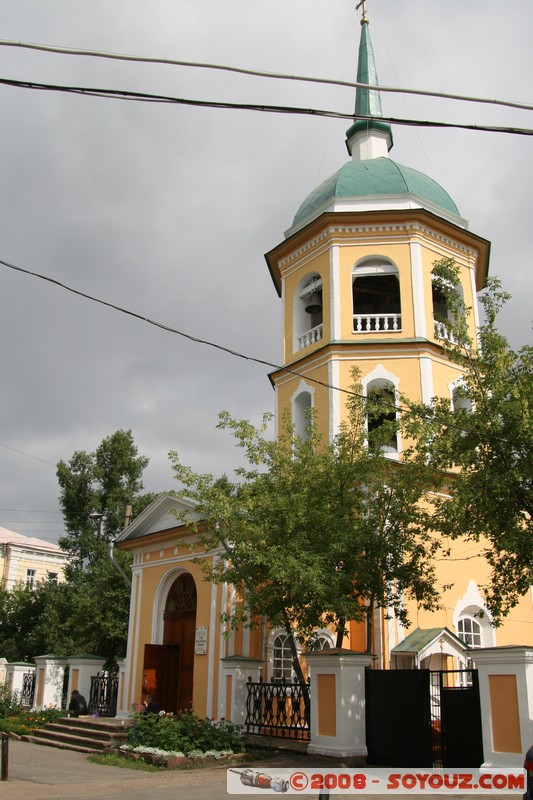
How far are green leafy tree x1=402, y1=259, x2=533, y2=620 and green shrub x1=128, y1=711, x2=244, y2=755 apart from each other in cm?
538

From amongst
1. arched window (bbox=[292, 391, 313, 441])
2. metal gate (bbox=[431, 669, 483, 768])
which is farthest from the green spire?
metal gate (bbox=[431, 669, 483, 768])

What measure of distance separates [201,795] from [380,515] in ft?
18.0

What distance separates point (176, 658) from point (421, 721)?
8550mm

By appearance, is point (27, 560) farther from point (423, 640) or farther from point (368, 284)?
point (423, 640)

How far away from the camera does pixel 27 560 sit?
2144 inches

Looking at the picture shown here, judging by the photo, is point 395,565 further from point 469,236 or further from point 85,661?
point 85,661

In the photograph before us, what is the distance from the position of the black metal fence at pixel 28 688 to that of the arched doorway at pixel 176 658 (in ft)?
22.4

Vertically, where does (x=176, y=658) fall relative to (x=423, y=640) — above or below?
below

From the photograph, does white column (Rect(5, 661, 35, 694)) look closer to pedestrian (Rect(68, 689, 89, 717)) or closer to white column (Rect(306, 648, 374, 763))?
pedestrian (Rect(68, 689, 89, 717))

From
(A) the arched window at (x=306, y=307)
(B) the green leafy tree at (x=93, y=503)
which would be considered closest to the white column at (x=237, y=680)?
(A) the arched window at (x=306, y=307)

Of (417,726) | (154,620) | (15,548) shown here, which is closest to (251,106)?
(417,726)

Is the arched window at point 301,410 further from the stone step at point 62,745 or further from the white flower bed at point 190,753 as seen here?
the stone step at point 62,745

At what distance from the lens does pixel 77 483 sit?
120 ft

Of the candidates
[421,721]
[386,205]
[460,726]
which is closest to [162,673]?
[421,721]
